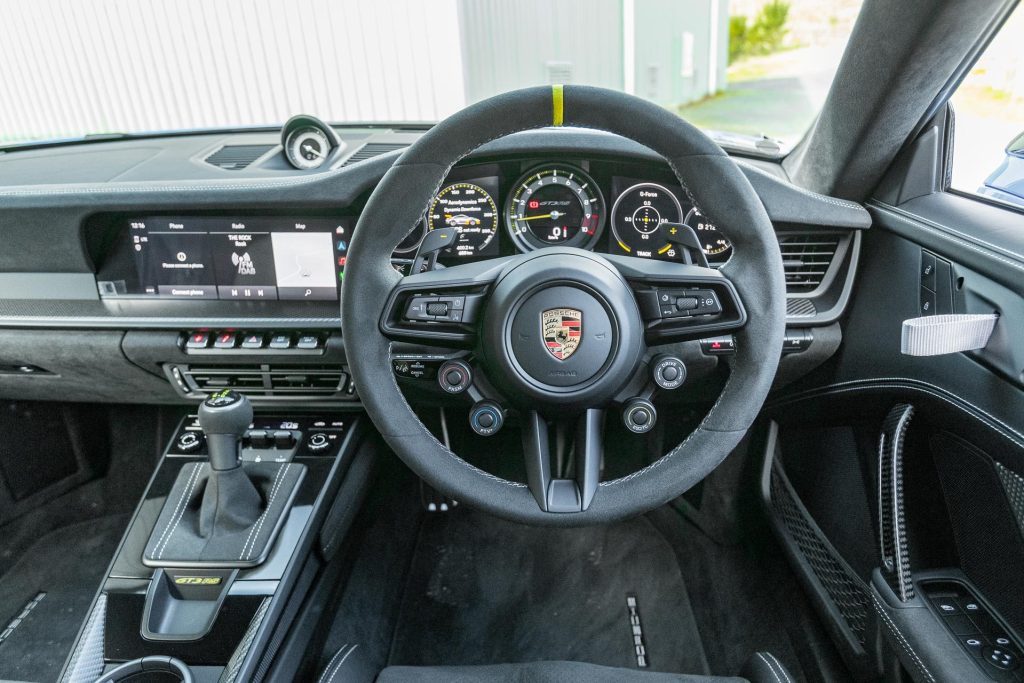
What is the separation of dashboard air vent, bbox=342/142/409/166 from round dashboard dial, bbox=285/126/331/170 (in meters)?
0.08

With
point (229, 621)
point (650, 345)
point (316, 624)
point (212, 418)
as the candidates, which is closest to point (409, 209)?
point (650, 345)

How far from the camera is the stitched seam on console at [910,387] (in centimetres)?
117

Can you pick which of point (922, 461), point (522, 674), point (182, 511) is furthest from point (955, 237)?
point (182, 511)

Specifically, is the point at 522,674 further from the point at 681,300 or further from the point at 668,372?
the point at 681,300

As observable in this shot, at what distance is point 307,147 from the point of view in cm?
192

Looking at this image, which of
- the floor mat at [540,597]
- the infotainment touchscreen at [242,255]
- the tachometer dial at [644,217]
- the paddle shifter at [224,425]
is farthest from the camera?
the floor mat at [540,597]

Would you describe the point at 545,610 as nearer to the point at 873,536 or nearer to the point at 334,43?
the point at 873,536

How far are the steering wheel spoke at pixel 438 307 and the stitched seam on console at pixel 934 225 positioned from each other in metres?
0.83

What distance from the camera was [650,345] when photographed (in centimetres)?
120

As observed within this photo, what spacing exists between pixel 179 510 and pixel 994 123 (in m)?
1.90

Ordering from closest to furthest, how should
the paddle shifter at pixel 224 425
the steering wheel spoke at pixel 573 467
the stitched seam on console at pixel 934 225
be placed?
the steering wheel spoke at pixel 573 467 < the stitched seam on console at pixel 934 225 < the paddle shifter at pixel 224 425

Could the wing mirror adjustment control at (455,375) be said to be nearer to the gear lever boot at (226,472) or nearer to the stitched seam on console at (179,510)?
the gear lever boot at (226,472)

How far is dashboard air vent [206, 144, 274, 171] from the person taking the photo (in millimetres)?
1886

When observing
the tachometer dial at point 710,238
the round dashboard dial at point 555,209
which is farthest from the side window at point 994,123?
the round dashboard dial at point 555,209
